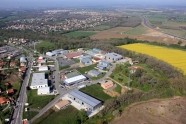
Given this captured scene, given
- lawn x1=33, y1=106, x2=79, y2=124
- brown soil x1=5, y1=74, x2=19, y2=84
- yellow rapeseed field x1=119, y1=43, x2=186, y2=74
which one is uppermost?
yellow rapeseed field x1=119, y1=43, x2=186, y2=74

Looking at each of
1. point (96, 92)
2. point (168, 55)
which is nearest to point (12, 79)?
point (96, 92)

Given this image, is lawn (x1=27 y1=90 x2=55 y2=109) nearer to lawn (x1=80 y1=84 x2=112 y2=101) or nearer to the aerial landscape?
the aerial landscape

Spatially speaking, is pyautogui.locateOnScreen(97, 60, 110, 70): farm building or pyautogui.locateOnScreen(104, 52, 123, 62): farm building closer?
pyautogui.locateOnScreen(97, 60, 110, 70): farm building

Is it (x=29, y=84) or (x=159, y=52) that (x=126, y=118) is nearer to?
(x=29, y=84)

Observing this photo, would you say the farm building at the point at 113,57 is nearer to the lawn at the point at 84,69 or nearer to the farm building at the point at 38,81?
the lawn at the point at 84,69

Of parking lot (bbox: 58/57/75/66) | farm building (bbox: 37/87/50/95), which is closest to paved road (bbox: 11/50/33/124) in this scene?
farm building (bbox: 37/87/50/95)

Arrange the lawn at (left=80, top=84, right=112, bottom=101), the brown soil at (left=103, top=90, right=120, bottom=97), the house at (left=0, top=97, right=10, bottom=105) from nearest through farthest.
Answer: the house at (left=0, top=97, right=10, bottom=105)
the lawn at (left=80, top=84, right=112, bottom=101)
the brown soil at (left=103, top=90, right=120, bottom=97)

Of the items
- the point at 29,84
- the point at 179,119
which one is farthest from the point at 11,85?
the point at 179,119
